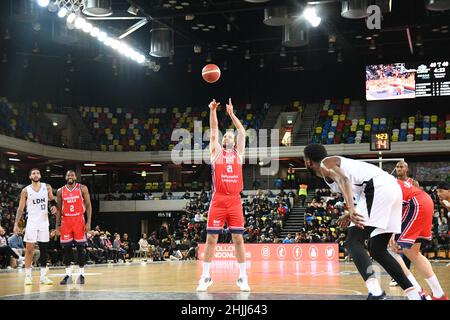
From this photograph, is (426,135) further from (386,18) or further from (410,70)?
(386,18)

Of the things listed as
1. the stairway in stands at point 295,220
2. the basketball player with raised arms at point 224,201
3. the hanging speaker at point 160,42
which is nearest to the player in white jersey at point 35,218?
the basketball player with raised arms at point 224,201

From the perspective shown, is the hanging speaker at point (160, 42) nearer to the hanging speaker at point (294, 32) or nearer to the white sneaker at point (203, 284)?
the hanging speaker at point (294, 32)

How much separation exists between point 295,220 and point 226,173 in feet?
72.5

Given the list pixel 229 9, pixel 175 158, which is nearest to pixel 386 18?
pixel 229 9

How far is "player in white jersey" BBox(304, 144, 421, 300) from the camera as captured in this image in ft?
19.1

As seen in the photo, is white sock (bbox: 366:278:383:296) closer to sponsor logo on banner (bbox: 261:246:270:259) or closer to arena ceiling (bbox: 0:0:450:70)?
arena ceiling (bbox: 0:0:450:70)

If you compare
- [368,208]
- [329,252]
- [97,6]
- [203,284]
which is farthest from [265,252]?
[368,208]

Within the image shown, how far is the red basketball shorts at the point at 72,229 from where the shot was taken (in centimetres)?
1045

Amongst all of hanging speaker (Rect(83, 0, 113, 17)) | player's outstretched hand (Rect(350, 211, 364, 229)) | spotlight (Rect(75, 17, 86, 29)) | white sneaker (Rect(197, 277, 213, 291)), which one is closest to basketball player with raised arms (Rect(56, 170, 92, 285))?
white sneaker (Rect(197, 277, 213, 291))

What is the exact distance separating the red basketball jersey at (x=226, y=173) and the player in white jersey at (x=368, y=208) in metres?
2.20

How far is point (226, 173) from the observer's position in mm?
8258

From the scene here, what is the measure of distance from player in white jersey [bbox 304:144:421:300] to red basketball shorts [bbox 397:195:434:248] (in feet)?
4.69

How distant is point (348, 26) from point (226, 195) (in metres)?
21.8

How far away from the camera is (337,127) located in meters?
34.7
